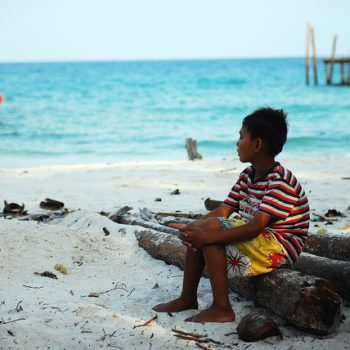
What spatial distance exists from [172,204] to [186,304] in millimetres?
3915

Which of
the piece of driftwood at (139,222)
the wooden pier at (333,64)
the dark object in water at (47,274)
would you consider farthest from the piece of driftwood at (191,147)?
the wooden pier at (333,64)

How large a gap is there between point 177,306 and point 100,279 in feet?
3.40

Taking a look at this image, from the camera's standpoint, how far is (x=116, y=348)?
337 cm

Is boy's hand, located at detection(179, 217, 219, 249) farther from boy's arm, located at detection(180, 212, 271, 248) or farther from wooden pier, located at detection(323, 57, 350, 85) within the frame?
wooden pier, located at detection(323, 57, 350, 85)

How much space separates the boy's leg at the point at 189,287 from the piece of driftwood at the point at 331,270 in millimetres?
797

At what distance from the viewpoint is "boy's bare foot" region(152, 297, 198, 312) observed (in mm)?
3928

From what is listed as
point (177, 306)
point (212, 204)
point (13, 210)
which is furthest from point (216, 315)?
point (13, 210)

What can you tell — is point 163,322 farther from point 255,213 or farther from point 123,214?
point 123,214

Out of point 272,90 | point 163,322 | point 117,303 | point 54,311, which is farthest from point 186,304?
point 272,90

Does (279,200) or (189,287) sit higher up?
(279,200)

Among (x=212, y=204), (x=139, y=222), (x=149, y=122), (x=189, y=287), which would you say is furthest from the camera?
(x=149, y=122)

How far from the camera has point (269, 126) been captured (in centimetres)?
371

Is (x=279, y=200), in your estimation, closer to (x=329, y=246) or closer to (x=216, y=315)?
(x=216, y=315)

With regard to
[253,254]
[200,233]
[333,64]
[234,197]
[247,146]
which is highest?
[333,64]
